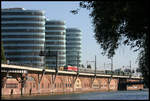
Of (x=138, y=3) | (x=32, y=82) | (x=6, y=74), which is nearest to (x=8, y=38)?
(x=32, y=82)

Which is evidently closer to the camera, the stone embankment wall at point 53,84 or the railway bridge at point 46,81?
the railway bridge at point 46,81

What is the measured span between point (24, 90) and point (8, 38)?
6402cm

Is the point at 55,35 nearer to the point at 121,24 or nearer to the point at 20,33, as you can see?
the point at 20,33

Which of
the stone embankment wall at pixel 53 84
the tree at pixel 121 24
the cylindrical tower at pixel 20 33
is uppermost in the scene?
the cylindrical tower at pixel 20 33

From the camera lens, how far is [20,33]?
527ft

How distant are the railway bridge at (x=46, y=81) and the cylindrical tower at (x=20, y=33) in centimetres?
3361

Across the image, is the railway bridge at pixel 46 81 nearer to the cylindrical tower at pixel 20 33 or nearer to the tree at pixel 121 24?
the cylindrical tower at pixel 20 33

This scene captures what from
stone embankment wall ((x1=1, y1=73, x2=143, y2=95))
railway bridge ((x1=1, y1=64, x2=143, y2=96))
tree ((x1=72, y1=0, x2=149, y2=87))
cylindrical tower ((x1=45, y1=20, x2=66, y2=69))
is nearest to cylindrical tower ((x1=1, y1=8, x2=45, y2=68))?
cylindrical tower ((x1=45, y1=20, x2=66, y2=69))

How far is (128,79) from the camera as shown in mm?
188500

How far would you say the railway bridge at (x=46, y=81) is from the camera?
92688mm

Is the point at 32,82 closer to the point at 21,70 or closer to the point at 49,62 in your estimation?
the point at 21,70

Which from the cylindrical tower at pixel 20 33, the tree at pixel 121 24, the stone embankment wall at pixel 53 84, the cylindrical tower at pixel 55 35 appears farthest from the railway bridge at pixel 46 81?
the tree at pixel 121 24

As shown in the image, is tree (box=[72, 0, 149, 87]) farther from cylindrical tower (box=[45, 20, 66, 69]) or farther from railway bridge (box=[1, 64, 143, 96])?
A: cylindrical tower (box=[45, 20, 66, 69])

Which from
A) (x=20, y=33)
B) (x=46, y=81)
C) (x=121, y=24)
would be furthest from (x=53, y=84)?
(x=121, y=24)
